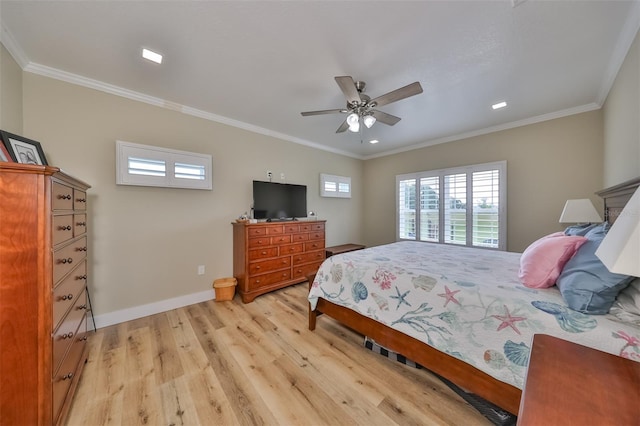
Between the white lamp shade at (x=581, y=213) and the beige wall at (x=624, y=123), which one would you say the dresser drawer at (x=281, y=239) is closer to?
the white lamp shade at (x=581, y=213)

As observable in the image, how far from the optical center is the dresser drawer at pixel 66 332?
121cm

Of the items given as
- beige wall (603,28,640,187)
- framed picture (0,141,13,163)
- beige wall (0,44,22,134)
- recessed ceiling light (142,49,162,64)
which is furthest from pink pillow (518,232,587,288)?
beige wall (0,44,22,134)

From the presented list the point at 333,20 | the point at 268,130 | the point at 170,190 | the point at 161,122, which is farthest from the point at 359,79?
the point at 170,190

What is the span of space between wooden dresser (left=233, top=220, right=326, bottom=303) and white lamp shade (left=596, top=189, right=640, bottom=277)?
292 cm

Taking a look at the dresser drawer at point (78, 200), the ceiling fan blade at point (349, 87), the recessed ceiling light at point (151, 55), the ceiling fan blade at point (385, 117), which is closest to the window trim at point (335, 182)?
the ceiling fan blade at point (385, 117)

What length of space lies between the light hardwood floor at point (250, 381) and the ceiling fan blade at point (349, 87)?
2324 millimetres

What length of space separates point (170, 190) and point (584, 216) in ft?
15.8

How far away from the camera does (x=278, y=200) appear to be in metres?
3.62

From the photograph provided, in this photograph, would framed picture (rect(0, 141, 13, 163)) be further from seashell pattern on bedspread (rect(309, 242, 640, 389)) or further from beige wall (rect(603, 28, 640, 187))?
beige wall (rect(603, 28, 640, 187))

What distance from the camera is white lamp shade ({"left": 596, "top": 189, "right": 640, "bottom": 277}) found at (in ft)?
1.96

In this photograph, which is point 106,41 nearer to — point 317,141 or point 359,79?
point 359,79

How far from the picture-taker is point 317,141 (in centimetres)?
429

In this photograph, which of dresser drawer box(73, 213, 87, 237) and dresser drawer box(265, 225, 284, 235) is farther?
dresser drawer box(265, 225, 284, 235)

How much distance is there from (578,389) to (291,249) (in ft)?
10.2
